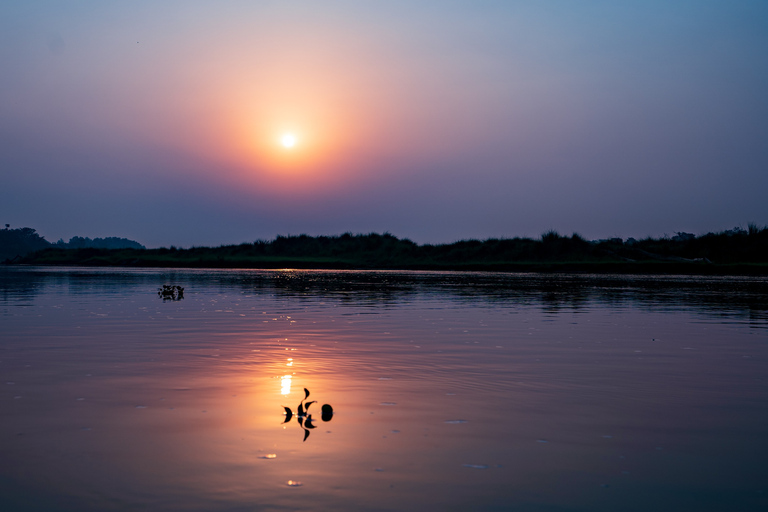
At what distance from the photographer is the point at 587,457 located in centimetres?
710

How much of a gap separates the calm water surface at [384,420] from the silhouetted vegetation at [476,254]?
6490cm

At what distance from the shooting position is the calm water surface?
240 inches

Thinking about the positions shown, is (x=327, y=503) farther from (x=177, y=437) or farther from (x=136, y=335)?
(x=136, y=335)

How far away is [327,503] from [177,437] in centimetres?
269

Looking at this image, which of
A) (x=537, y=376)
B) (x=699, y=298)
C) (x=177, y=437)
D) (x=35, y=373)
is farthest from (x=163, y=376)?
(x=699, y=298)

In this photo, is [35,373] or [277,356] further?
[277,356]

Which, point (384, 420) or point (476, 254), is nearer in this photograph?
point (384, 420)

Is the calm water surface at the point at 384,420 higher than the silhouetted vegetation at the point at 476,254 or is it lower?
lower

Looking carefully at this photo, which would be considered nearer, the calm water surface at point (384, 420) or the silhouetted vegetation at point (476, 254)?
the calm water surface at point (384, 420)

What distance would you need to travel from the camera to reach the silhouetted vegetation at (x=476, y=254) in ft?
256

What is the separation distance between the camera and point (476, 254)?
343 ft

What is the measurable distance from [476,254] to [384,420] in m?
96.9

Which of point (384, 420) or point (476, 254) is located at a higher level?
point (476, 254)

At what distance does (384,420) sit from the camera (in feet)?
28.3
